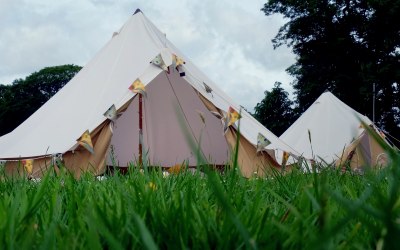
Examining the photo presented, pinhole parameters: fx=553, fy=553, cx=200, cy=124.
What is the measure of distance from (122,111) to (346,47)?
15792mm

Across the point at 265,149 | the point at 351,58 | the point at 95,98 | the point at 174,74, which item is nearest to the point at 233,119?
the point at 265,149

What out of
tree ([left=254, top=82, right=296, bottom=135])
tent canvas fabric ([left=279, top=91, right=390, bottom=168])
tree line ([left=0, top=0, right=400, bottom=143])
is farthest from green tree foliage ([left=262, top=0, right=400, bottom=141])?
tent canvas fabric ([left=279, top=91, right=390, bottom=168])

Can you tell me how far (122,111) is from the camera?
6.19 m

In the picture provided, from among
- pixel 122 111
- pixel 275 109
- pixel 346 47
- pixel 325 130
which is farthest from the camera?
pixel 275 109

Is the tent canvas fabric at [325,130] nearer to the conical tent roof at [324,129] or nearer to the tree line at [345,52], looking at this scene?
the conical tent roof at [324,129]

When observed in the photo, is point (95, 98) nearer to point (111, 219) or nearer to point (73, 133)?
point (73, 133)

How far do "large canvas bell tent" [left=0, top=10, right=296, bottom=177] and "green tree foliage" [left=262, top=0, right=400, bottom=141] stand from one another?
1169 centimetres

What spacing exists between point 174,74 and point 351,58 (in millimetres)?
13613

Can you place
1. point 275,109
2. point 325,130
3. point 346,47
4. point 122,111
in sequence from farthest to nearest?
1. point 275,109
2. point 346,47
3. point 325,130
4. point 122,111

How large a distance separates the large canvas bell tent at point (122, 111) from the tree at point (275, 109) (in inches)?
537

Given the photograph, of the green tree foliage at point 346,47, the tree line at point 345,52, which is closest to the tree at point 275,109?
the tree line at point 345,52

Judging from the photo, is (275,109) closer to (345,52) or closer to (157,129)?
(345,52)

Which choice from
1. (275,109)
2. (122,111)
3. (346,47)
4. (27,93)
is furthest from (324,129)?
(27,93)

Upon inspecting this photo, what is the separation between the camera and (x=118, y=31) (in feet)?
26.9
